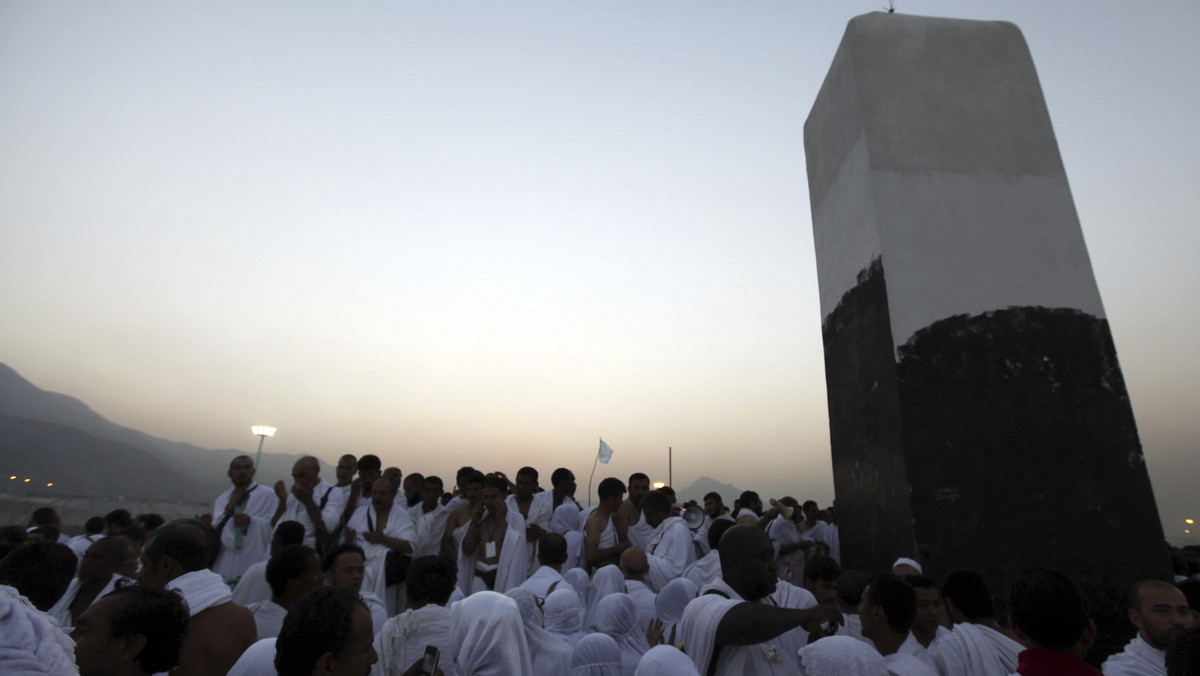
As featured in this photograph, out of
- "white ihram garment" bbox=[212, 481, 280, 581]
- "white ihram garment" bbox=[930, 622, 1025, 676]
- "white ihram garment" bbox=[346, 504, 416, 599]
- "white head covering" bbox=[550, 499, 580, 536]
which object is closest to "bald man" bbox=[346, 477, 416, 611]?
"white ihram garment" bbox=[346, 504, 416, 599]

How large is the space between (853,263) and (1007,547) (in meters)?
3.16

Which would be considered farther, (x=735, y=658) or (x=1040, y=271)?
(x=1040, y=271)

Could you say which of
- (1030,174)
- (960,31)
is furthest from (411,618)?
(960,31)

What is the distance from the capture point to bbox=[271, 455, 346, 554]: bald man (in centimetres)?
619

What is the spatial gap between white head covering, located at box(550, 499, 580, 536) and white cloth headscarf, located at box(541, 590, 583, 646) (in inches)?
106

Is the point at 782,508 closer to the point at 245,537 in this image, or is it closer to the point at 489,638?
the point at 489,638

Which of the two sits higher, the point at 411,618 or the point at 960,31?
the point at 960,31

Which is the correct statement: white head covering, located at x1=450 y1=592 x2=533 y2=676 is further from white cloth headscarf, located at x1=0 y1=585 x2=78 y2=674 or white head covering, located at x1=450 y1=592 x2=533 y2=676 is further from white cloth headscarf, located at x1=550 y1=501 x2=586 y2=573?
white cloth headscarf, located at x1=550 y1=501 x2=586 y2=573

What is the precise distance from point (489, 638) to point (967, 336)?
5.27m

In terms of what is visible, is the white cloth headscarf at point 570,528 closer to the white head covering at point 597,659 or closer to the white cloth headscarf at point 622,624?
the white cloth headscarf at point 622,624

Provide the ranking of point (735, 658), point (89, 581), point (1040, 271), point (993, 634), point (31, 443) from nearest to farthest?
point (735, 658) → point (993, 634) → point (89, 581) → point (1040, 271) → point (31, 443)

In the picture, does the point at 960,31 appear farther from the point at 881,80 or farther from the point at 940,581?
the point at 940,581

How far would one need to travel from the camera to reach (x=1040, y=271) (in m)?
6.39

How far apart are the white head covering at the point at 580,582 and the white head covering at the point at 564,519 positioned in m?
1.46
